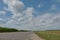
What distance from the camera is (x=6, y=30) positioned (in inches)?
2874

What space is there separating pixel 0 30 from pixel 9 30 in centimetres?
476

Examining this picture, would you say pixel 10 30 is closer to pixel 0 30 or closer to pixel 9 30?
pixel 9 30

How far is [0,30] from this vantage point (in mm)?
68375

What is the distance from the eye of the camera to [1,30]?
69062 mm

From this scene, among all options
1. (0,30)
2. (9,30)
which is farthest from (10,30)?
(0,30)

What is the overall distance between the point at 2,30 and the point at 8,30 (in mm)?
3198

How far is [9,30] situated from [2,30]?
340 cm

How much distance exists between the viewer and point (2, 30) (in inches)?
2746

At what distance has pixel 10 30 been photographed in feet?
235

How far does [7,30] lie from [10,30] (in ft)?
5.28

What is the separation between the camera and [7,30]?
238 feet

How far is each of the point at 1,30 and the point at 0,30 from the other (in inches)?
29.6

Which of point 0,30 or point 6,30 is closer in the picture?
point 0,30
